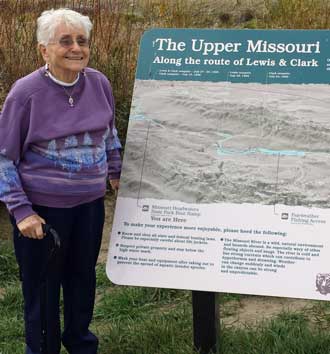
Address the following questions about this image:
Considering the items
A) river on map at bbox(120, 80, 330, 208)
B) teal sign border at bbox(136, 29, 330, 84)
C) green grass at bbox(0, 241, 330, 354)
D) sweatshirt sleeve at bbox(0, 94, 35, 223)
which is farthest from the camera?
green grass at bbox(0, 241, 330, 354)

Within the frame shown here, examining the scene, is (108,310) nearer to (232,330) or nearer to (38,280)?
(232,330)

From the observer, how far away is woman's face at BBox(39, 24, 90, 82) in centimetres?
298

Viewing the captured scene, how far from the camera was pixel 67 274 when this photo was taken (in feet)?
10.9

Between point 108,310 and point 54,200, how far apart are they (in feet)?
4.21

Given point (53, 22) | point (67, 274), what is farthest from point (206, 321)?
point (53, 22)

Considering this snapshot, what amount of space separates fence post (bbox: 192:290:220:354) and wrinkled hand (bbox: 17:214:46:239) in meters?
0.76

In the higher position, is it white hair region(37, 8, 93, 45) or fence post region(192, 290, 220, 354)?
white hair region(37, 8, 93, 45)

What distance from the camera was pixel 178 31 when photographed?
3410 millimetres

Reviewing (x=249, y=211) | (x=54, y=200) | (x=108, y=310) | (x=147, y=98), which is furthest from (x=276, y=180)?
(x=108, y=310)

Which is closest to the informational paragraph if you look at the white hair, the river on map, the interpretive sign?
the interpretive sign

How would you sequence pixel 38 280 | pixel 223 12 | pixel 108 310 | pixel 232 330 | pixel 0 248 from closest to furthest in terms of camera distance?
pixel 38 280
pixel 232 330
pixel 108 310
pixel 0 248
pixel 223 12

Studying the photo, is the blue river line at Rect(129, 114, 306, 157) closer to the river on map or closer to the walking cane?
the river on map

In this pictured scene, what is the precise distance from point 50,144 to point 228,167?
78 centimetres

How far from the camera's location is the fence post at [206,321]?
3260mm
